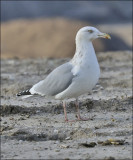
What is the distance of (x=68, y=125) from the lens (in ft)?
22.2

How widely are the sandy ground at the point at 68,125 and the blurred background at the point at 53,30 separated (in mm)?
6895

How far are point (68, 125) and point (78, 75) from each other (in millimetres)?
638

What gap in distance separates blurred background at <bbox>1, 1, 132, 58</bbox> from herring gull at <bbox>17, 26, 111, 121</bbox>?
375 inches

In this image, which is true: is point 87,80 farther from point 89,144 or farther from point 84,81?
point 89,144

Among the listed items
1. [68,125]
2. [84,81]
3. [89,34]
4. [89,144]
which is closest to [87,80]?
[84,81]

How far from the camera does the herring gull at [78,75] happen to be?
6727 millimetres

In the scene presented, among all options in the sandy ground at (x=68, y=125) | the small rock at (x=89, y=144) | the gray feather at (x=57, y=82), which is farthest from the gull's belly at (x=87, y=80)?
the small rock at (x=89, y=144)

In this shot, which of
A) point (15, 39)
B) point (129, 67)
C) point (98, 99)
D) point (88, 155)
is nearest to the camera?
point (88, 155)

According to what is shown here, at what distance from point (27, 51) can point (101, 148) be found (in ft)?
41.7

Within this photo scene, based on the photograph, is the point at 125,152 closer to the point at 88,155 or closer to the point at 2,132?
the point at 88,155

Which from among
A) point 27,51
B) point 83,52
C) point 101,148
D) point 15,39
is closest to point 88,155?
point 101,148

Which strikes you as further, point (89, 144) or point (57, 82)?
point (57, 82)

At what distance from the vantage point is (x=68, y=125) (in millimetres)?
6754

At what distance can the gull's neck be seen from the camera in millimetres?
6859
